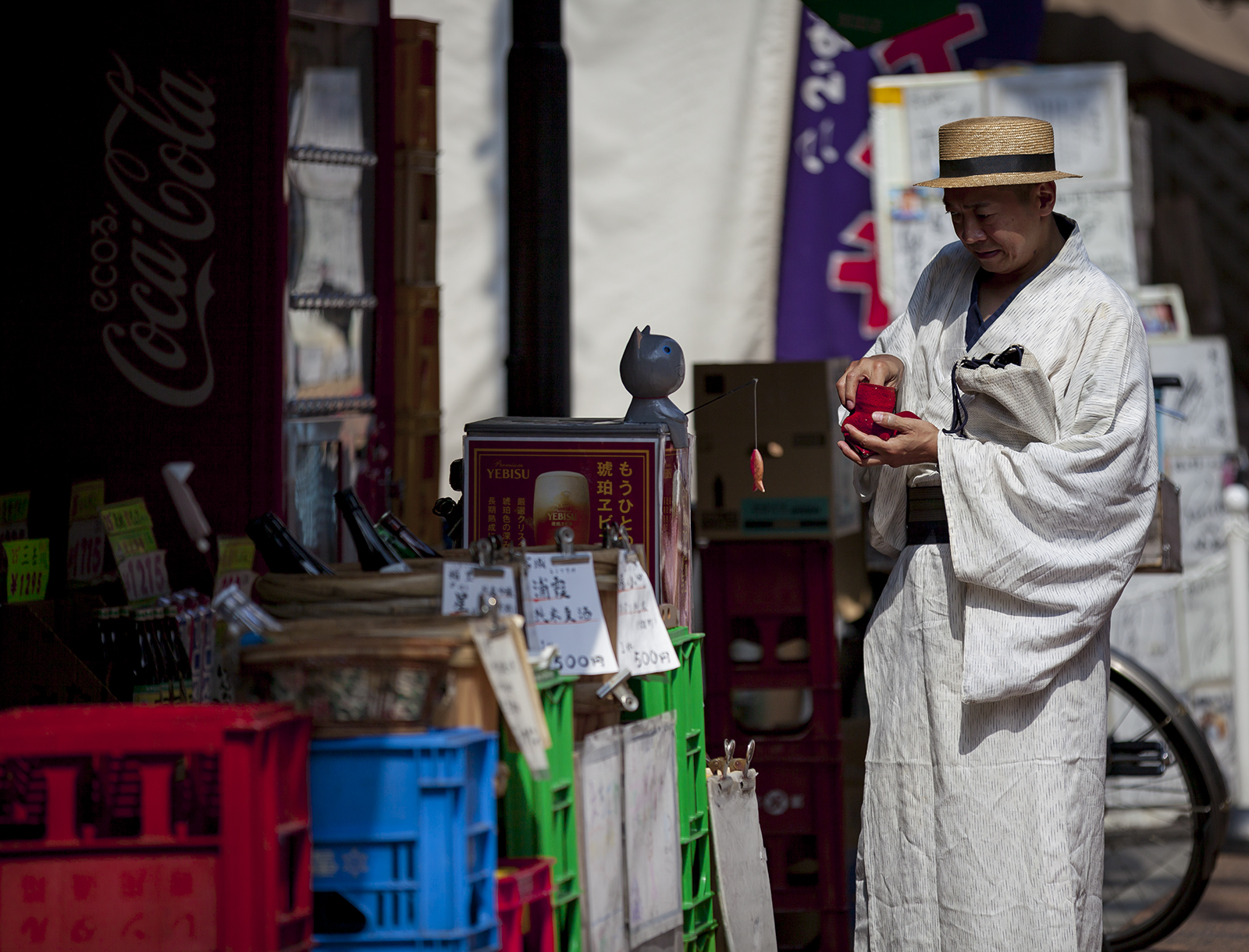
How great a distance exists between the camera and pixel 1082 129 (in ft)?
24.7

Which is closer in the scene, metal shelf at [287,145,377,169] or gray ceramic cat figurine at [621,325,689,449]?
gray ceramic cat figurine at [621,325,689,449]

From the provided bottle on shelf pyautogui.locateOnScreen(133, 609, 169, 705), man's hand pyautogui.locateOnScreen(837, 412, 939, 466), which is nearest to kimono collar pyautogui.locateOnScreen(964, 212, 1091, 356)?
man's hand pyautogui.locateOnScreen(837, 412, 939, 466)

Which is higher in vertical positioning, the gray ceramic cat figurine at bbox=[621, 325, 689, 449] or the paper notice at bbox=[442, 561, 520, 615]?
the gray ceramic cat figurine at bbox=[621, 325, 689, 449]

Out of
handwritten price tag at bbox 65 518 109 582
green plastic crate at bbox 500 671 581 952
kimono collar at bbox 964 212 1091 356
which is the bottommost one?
green plastic crate at bbox 500 671 581 952

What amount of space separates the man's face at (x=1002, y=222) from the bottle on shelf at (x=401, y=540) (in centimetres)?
143

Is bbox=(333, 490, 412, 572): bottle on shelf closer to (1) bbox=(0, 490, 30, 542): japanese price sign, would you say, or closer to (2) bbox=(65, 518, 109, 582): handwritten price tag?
(2) bbox=(65, 518, 109, 582): handwritten price tag

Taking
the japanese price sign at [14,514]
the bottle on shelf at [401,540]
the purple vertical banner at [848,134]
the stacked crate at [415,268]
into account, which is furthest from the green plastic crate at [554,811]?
the purple vertical banner at [848,134]

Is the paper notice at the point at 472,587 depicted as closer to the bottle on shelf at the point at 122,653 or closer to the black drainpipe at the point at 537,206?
the bottle on shelf at the point at 122,653

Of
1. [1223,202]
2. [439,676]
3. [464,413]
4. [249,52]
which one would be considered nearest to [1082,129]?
[1223,202]

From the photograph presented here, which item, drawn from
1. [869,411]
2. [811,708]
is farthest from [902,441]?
[811,708]

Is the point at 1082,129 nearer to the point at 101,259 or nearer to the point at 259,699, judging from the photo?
the point at 101,259

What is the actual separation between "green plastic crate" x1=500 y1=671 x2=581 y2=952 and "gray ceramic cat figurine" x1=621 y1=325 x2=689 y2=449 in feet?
3.47

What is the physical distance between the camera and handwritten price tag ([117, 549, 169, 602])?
389 cm

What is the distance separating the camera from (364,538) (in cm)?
335
